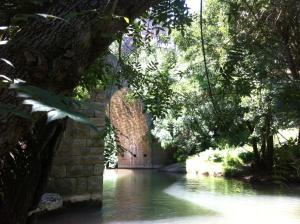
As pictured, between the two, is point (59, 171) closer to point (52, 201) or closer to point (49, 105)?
point (52, 201)

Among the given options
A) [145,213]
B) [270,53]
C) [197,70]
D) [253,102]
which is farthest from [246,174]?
[270,53]

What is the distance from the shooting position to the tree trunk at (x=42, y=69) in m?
0.95

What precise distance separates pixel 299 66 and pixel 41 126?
161 cm

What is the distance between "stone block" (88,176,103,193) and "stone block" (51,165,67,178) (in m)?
0.55

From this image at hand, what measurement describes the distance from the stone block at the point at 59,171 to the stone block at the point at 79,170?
0.26 ft

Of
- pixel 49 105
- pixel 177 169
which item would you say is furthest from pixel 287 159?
pixel 177 169

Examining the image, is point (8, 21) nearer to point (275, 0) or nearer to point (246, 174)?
point (275, 0)

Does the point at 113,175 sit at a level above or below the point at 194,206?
above

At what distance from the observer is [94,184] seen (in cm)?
859

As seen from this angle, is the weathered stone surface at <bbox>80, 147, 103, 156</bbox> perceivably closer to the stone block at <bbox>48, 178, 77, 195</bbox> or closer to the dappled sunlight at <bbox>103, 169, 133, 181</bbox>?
the stone block at <bbox>48, 178, 77, 195</bbox>

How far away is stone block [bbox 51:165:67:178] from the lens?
8.08 m

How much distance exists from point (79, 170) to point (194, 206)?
273 cm

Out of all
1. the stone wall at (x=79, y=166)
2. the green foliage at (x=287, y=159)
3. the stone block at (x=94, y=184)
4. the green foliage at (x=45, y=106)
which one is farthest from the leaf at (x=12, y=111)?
the stone block at (x=94, y=184)

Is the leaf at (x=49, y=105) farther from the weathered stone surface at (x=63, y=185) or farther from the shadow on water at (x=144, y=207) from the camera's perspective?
the weathered stone surface at (x=63, y=185)
